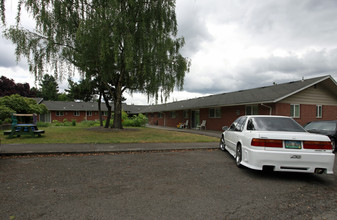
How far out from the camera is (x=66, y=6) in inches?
486

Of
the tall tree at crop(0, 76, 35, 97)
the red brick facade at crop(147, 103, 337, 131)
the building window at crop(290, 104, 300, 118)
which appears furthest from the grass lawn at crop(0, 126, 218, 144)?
the tall tree at crop(0, 76, 35, 97)

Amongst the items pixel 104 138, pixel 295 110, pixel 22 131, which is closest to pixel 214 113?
pixel 295 110

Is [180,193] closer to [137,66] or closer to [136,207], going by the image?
[136,207]

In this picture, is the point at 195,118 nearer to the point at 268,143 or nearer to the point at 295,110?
the point at 295,110

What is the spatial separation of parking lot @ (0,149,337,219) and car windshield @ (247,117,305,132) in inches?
48.5

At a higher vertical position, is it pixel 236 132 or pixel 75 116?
pixel 236 132

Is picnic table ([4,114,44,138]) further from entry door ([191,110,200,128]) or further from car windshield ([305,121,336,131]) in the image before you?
entry door ([191,110,200,128])

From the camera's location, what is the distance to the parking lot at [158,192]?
298 centimetres

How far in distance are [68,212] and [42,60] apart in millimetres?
13292

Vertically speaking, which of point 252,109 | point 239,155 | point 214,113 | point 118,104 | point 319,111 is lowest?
point 239,155

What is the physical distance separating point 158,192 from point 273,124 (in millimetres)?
3907

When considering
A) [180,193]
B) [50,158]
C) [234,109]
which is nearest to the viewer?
[180,193]

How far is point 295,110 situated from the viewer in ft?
52.7

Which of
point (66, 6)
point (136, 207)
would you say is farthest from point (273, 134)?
point (66, 6)
